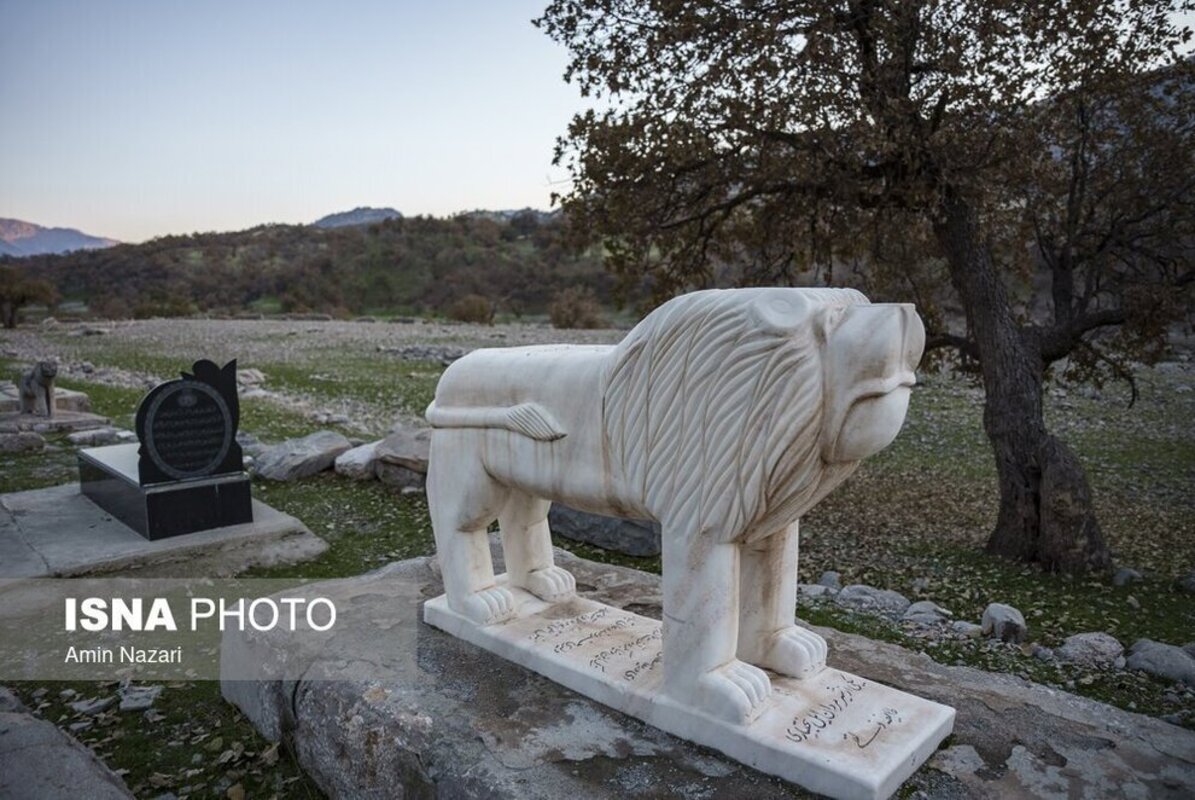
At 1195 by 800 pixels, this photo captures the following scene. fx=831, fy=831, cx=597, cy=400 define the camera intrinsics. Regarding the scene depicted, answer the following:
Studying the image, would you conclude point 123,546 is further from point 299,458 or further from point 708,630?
point 708,630

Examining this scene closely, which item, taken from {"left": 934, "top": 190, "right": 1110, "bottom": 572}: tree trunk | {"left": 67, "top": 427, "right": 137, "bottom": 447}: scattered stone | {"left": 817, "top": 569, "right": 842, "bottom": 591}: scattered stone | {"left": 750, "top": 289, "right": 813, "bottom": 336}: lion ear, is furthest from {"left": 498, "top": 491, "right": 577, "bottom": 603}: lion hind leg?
{"left": 67, "top": 427, "right": 137, "bottom": 447}: scattered stone

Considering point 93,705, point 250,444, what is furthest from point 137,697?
point 250,444

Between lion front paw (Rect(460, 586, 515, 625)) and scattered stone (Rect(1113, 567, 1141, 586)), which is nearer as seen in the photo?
lion front paw (Rect(460, 586, 515, 625))

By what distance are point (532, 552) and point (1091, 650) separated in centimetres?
312

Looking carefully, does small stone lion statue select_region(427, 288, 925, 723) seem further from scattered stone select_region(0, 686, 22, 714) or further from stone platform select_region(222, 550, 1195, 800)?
scattered stone select_region(0, 686, 22, 714)

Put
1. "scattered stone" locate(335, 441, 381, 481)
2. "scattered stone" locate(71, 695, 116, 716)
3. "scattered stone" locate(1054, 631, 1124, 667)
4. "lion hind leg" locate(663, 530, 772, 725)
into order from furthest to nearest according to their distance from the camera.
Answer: "scattered stone" locate(335, 441, 381, 481) → "scattered stone" locate(1054, 631, 1124, 667) → "scattered stone" locate(71, 695, 116, 716) → "lion hind leg" locate(663, 530, 772, 725)

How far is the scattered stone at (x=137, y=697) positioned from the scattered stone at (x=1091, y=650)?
4655 millimetres

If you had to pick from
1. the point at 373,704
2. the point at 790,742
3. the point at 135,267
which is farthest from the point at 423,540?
the point at 135,267

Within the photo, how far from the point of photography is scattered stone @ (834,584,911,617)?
17.0 ft

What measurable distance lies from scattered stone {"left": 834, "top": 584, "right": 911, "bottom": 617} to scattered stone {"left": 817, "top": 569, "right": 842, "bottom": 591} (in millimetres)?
204

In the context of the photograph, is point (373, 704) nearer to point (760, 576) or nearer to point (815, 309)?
point (760, 576)

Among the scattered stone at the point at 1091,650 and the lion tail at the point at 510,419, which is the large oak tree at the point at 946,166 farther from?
the lion tail at the point at 510,419

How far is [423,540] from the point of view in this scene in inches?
260

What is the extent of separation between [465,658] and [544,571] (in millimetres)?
578
